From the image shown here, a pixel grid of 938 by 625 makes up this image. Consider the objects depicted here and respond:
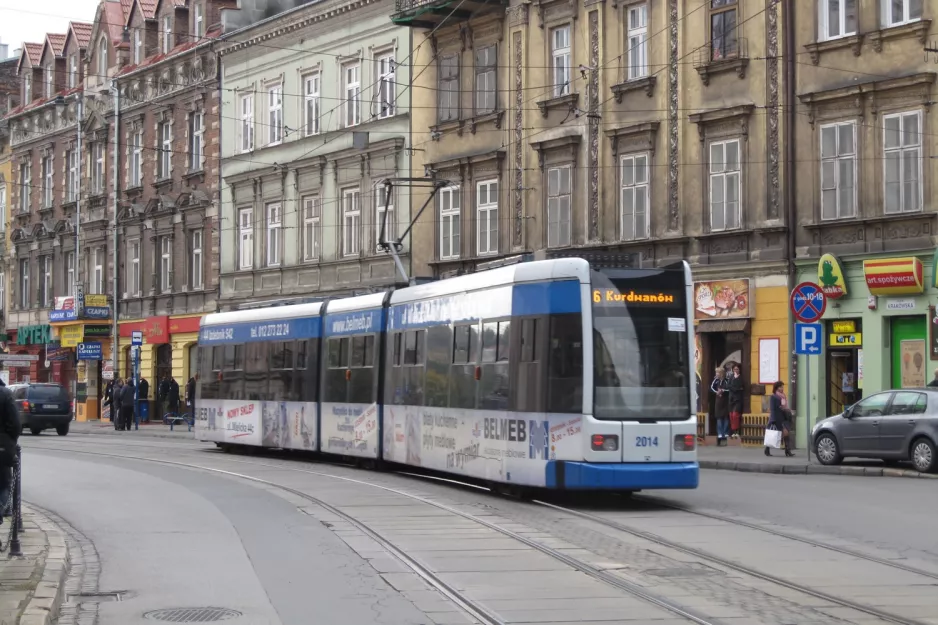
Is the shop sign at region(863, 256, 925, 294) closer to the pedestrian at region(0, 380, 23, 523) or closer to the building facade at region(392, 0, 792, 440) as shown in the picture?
the building facade at region(392, 0, 792, 440)

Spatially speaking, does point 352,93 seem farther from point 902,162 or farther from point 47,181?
point 47,181

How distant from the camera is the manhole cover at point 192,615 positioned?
10.5 metres

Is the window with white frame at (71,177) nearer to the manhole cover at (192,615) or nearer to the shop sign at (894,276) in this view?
the shop sign at (894,276)

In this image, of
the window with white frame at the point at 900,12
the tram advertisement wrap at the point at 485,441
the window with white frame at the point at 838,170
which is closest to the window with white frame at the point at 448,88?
the window with white frame at the point at 838,170

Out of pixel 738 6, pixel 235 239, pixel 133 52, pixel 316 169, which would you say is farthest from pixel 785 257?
pixel 133 52

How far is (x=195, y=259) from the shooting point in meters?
54.6

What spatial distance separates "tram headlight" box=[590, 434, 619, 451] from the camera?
58.9ft

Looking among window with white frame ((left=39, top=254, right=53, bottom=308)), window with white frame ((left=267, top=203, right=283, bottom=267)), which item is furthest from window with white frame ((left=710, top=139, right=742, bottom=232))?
window with white frame ((left=39, top=254, right=53, bottom=308))

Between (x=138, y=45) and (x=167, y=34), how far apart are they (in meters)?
2.89

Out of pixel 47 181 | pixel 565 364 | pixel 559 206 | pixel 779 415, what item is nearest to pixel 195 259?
pixel 47 181

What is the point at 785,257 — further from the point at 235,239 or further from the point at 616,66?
the point at 235,239

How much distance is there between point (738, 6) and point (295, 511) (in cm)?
1873

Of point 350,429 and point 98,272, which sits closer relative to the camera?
point 350,429

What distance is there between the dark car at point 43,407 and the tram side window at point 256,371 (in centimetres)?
1679
